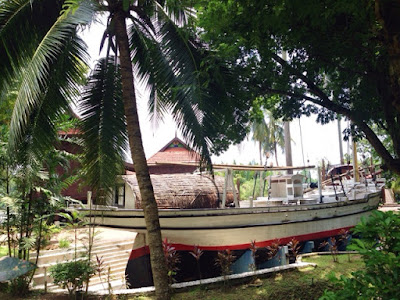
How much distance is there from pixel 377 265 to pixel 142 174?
3710 millimetres

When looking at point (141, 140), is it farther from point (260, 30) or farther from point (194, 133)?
point (260, 30)

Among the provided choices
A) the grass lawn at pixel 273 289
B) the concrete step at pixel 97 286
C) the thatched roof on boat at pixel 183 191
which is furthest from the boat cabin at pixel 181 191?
the grass lawn at pixel 273 289


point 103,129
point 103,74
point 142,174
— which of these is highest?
point 103,74

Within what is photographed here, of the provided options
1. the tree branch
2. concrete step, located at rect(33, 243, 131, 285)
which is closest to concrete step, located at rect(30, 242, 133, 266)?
concrete step, located at rect(33, 243, 131, 285)

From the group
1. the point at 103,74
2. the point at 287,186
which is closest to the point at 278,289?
the point at 103,74

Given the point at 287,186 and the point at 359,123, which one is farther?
the point at 287,186

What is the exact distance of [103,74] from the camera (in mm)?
6516

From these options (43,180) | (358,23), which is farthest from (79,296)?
(358,23)

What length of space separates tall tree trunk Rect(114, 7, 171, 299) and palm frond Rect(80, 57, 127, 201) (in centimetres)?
77

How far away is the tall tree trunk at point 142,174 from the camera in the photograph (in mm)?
5023

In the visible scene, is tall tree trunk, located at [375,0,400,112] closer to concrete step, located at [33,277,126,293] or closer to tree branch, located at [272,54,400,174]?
tree branch, located at [272,54,400,174]

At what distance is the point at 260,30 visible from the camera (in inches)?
205

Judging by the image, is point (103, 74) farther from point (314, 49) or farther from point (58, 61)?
point (314, 49)

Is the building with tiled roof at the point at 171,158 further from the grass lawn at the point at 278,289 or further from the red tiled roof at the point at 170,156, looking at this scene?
the grass lawn at the point at 278,289
